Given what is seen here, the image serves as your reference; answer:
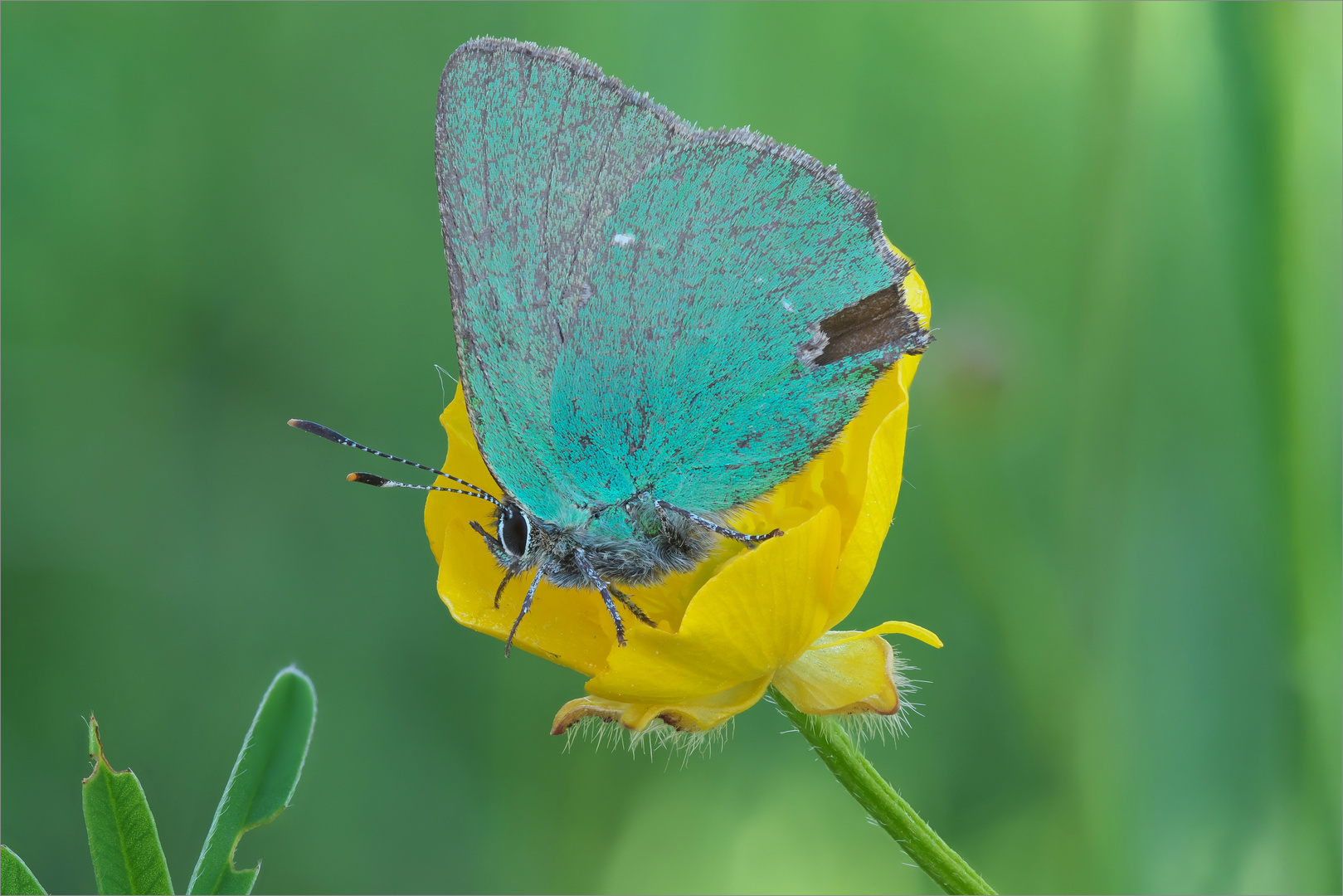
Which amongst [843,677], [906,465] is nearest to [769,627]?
[843,677]

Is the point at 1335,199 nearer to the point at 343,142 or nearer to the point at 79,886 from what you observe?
the point at 343,142

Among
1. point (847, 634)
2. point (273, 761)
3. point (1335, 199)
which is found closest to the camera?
point (273, 761)

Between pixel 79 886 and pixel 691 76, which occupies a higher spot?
pixel 691 76

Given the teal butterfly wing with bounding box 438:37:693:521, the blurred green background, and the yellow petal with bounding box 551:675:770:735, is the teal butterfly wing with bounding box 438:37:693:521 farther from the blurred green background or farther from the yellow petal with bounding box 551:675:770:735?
the blurred green background

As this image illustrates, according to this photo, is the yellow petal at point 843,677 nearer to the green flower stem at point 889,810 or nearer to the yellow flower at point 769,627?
the yellow flower at point 769,627

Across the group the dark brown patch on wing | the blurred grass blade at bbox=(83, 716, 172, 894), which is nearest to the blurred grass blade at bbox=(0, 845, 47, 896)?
the blurred grass blade at bbox=(83, 716, 172, 894)

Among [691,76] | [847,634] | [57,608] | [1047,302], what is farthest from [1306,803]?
[57,608]

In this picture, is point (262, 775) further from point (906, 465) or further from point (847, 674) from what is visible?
point (906, 465)
